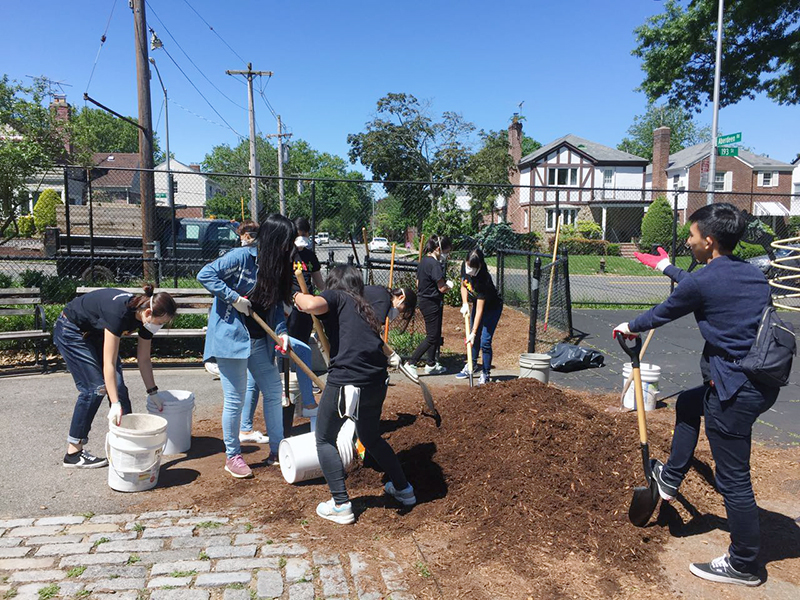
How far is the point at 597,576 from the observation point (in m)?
3.14

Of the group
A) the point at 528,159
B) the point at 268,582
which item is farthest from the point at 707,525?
the point at 528,159

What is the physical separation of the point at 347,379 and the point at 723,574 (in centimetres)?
226

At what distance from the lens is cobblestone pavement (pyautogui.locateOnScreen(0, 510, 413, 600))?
9.59ft

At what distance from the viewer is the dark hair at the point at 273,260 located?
164 inches

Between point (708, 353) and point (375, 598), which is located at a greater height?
point (708, 353)

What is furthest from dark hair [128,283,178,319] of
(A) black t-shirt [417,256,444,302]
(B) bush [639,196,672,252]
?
(B) bush [639,196,672,252]

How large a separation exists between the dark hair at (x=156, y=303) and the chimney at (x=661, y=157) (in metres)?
46.7

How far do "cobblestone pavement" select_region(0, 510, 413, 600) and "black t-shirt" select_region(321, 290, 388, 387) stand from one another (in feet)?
3.20

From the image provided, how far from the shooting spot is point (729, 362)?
3.06 meters

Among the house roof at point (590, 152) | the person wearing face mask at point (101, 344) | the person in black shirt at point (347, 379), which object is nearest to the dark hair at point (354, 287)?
the person in black shirt at point (347, 379)

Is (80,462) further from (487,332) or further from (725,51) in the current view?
(725,51)

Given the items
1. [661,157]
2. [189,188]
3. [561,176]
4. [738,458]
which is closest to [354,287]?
[738,458]

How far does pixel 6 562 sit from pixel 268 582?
1424 mm

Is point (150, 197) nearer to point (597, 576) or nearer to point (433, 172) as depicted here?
point (597, 576)
